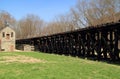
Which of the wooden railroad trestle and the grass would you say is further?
the wooden railroad trestle

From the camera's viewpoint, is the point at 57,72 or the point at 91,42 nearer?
the point at 57,72

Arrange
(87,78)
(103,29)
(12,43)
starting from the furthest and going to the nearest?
(12,43), (103,29), (87,78)

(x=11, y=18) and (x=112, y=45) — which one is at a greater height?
(x=11, y=18)

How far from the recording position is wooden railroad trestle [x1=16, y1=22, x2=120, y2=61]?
83.7 feet

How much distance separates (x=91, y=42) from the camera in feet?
103

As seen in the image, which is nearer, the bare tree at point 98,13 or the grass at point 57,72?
the grass at point 57,72

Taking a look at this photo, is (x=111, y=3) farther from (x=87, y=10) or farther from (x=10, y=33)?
(x=10, y=33)

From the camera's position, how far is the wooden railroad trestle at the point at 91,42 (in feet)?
83.7

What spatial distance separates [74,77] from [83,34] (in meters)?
22.6

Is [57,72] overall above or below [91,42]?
below

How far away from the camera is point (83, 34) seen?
3441cm

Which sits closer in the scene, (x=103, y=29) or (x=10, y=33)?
(x=103, y=29)

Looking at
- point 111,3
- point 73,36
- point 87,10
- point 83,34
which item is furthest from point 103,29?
point 87,10

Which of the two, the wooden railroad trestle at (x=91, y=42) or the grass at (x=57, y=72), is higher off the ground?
the wooden railroad trestle at (x=91, y=42)
